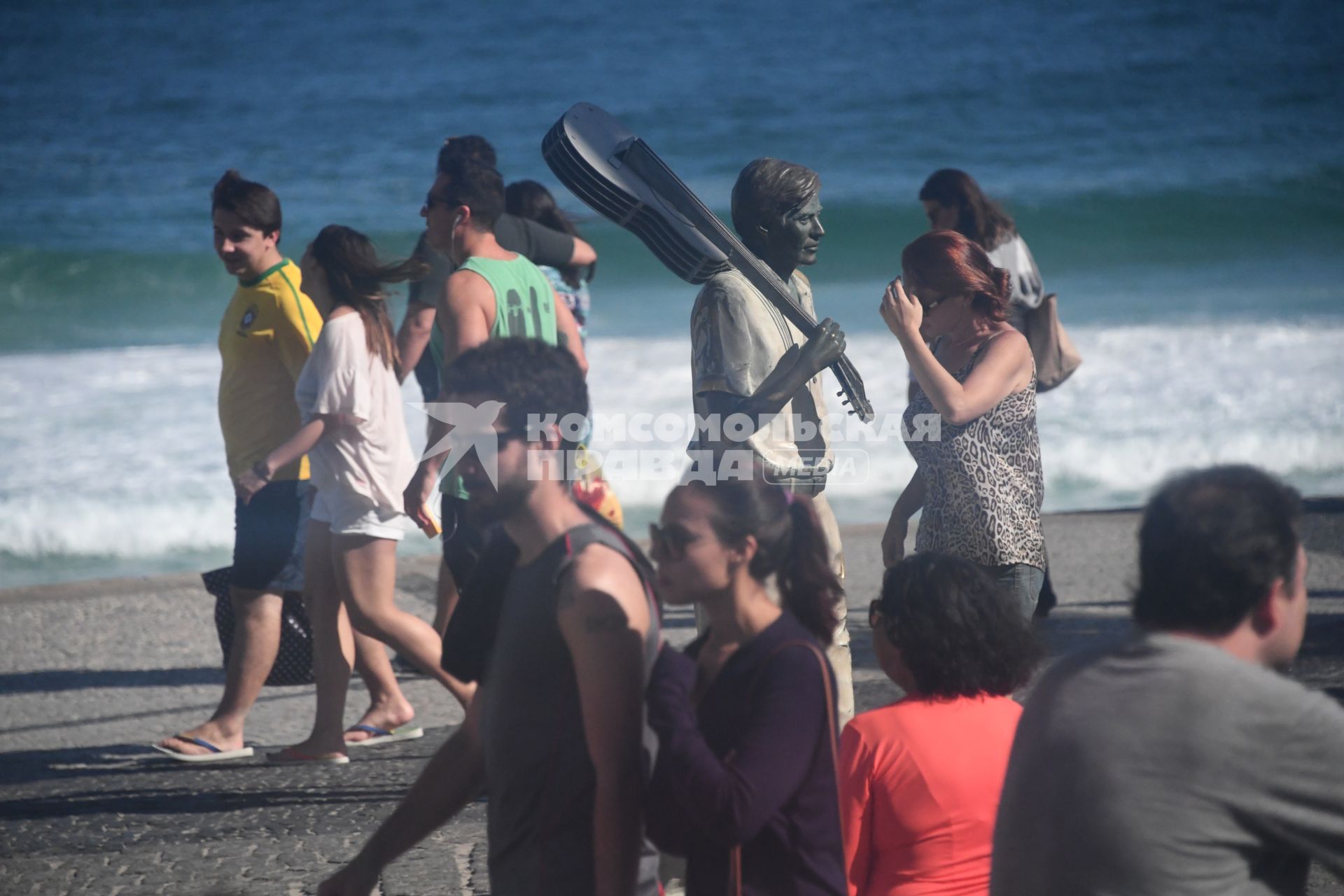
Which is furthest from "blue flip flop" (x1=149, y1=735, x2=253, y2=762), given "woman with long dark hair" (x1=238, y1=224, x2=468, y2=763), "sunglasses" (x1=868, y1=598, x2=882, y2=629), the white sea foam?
the white sea foam

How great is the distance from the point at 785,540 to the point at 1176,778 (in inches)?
29.9

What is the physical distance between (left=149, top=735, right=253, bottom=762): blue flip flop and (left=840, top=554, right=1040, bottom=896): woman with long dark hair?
2879 mm

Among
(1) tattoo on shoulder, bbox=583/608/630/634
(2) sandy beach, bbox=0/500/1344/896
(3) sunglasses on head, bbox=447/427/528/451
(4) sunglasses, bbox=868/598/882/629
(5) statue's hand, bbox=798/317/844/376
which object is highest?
(5) statue's hand, bbox=798/317/844/376

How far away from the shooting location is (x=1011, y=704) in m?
2.60

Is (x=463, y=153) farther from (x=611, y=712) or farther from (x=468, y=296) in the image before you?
(x=611, y=712)

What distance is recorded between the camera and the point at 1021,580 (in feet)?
11.5

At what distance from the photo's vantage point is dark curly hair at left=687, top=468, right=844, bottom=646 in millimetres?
2203

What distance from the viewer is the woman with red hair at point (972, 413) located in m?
3.47

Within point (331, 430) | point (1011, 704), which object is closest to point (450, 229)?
point (331, 430)

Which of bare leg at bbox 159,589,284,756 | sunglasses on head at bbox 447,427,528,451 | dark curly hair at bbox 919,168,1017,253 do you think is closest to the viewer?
sunglasses on head at bbox 447,427,528,451

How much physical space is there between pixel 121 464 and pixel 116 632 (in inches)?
181

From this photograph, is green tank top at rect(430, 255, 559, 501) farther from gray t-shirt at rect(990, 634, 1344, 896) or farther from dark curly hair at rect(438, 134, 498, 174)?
gray t-shirt at rect(990, 634, 1344, 896)

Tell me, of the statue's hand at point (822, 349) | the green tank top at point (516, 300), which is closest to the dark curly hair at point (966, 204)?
the green tank top at point (516, 300)

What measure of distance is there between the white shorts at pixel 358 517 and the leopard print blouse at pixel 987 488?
1693 mm
